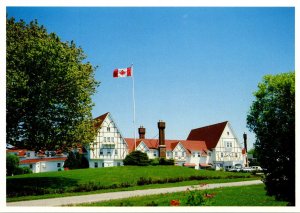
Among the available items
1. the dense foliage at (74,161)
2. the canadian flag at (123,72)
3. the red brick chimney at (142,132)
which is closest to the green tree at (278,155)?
the canadian flag at (123,72)

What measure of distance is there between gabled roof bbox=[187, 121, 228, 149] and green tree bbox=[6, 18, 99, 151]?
36605 millimetres

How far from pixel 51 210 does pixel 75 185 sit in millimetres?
9289

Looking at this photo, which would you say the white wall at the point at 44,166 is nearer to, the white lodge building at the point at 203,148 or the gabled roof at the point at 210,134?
the white lodge building at the point at 203,148

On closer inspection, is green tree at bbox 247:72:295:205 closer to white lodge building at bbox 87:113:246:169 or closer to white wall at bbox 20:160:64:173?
white lodge building at bbox 87:113:246:169

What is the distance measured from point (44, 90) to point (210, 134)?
4339 centimetres

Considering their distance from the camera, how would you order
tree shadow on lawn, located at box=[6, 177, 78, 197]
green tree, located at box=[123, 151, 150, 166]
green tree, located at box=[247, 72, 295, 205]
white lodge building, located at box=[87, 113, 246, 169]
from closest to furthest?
green tree, located at box=[247, 72, 295, 205] → tree shadow on lawn, located at box=[6, 177, 78, 197] → green tree, located at box=[123, 151, 150, 166] → white lodge building, located at box=[87, 113, 246, 169]

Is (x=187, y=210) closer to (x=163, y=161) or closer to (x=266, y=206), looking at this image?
(x=266, y=206)

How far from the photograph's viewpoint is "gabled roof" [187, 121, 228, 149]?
2258 inches

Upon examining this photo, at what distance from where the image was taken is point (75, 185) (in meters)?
23.1

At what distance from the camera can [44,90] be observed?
20406 mm

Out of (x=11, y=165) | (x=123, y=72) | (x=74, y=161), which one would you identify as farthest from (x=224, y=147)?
(x=11, y=165)

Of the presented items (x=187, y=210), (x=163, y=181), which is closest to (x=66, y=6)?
(x=187, y=210)

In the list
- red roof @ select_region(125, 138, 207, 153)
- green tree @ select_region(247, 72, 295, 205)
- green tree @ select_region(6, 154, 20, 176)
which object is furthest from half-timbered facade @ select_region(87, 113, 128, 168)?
green tree @ select_region(247, 72, 295, 205)

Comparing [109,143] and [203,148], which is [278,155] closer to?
[109,143]
